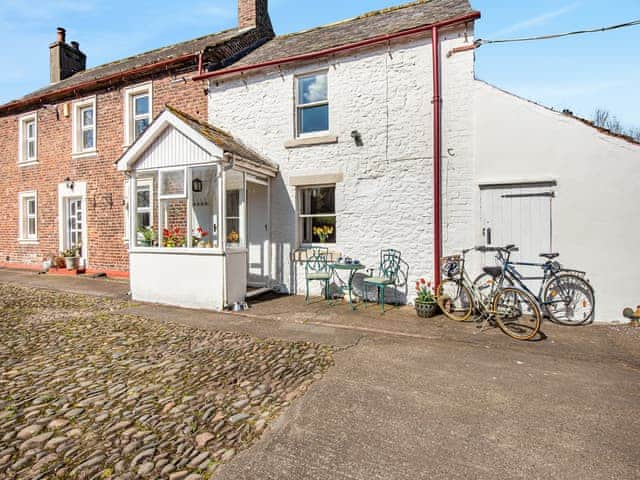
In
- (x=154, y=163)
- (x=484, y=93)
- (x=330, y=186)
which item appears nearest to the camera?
(x=484, y=93)

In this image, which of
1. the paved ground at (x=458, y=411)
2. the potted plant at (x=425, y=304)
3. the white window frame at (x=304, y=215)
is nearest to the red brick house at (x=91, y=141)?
the white window frame at (x=304, y=215)

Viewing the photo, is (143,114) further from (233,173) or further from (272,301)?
(272,301)

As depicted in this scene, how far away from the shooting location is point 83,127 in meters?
12.3

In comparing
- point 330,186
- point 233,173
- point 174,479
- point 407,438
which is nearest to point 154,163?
point 233,173

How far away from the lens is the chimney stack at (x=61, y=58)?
15305 millimetres

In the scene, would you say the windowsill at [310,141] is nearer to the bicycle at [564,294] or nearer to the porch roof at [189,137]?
the porch roof at [189,137]

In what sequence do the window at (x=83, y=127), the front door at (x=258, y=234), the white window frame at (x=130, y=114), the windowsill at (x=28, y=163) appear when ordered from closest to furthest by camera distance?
1. the front door at (x=258, y=234)
2. the white window frame at (x=130, y=114)
3. the window at (x=83, y=127)
4. the windowsill at (x=28, y=163)

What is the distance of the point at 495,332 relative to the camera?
5.77 meters

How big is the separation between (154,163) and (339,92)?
459cm

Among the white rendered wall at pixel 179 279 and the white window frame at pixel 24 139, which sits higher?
the white window frame at pixel 24 139

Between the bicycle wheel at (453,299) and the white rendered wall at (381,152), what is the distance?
0.62 metres

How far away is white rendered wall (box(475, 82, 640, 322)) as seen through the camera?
6121 mm

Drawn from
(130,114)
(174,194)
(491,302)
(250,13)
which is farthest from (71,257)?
(491,302)

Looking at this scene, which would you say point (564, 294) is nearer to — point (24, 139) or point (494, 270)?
point (494, 270)
